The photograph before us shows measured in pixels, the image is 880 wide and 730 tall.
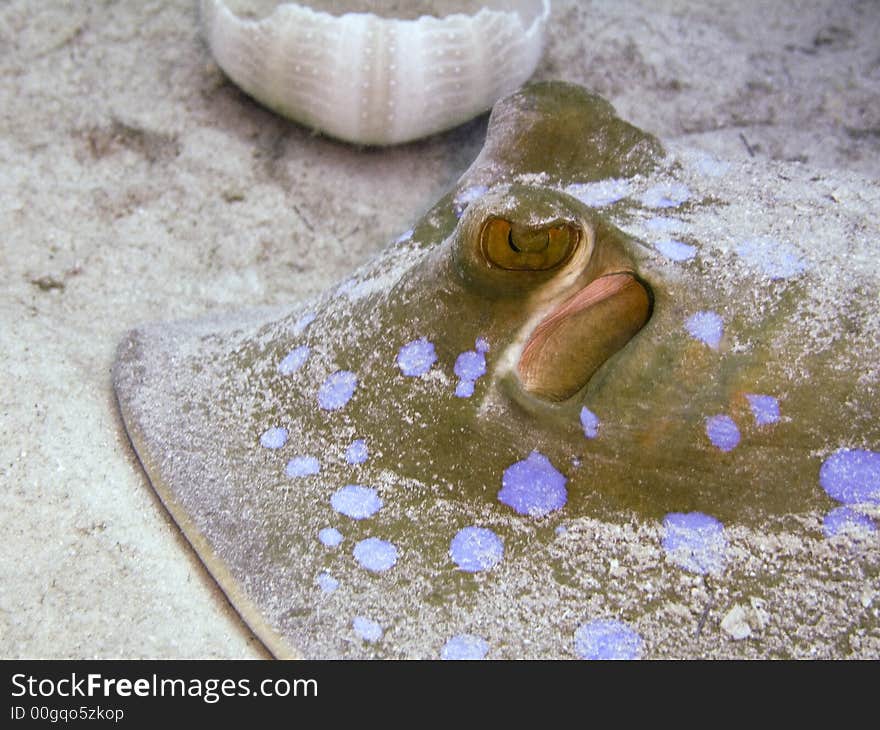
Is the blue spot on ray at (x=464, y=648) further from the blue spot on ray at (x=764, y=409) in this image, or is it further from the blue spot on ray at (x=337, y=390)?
the blue spot on ray at (x=764, y=409)

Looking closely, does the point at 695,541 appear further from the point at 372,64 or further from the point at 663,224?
the point at 372,64

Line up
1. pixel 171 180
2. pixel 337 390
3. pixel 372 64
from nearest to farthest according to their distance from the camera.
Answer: pixel 337 390
pixel 372 64
pixel 171 180

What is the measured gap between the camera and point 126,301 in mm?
2928

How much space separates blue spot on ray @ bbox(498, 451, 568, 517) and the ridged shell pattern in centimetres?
216

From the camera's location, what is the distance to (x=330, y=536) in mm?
1698

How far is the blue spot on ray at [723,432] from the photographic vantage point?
5.22 feet

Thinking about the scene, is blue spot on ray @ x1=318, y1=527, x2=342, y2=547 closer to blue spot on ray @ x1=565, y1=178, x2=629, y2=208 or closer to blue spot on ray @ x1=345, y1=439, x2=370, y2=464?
blue spot on ray @ x1=345, y1=439, x2=370, y2=464

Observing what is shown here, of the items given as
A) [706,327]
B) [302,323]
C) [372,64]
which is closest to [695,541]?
[706,327]

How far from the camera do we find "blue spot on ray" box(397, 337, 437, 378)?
69.1 inches

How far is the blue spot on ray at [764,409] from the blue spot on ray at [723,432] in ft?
0.17

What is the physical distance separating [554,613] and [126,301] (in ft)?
7.06

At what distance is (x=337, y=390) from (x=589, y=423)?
0.63m

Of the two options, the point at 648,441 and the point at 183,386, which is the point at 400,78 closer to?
the point at 183,386

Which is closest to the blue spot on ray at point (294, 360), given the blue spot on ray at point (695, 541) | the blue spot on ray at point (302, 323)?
the blue spot on ray at point (302, 323)
